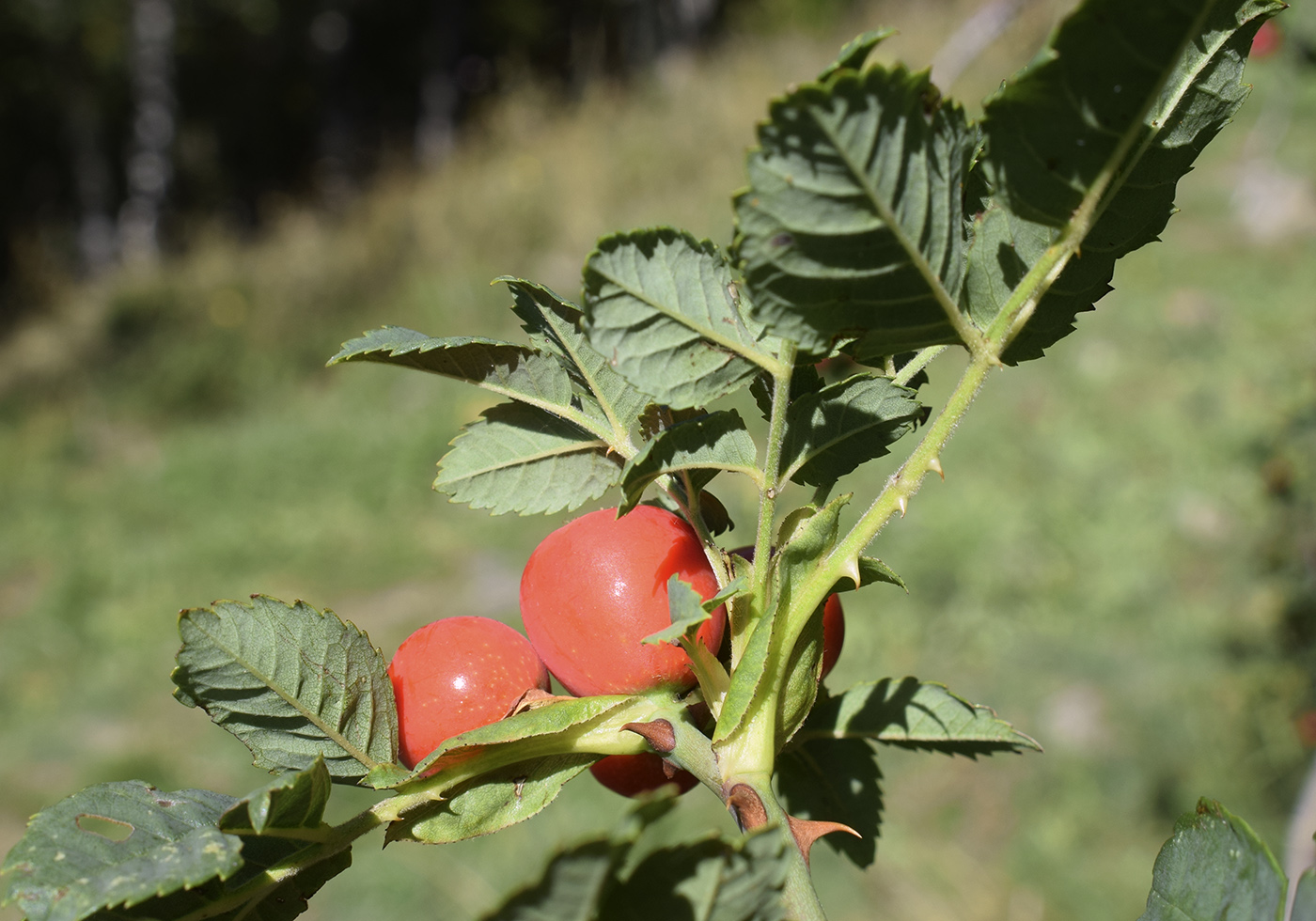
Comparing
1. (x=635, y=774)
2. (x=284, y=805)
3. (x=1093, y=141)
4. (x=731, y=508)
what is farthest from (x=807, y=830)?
(x=731, y=508)

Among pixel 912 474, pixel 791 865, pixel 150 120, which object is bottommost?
pixel 791 865

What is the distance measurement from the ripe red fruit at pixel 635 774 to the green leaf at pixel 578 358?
22 centimetres

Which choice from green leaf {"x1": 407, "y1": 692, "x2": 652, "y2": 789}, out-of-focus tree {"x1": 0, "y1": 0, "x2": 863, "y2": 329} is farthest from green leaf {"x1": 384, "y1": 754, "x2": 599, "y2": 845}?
out-of-focus tree {"x1": 0, "y1": 0, "x2": 863, "y2": 329}

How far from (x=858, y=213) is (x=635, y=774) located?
0.41m

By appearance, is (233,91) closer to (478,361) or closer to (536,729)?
(478,361)

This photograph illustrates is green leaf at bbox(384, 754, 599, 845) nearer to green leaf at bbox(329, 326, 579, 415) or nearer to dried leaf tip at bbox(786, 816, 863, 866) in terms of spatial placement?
dried leaf tip at bbox(786, 816, 863, 866)

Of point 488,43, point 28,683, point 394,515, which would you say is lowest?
point 394,515

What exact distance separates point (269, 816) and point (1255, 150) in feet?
25.8

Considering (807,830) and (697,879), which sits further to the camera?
(807,830)

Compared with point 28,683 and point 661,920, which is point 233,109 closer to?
point 28,683

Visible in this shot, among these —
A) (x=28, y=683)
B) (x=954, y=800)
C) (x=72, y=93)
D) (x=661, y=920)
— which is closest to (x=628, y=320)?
(x=661, y=920)

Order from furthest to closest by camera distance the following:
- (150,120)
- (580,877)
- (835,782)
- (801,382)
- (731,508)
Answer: (150,120) → (731,508) → (835,782) → (801,382) → (580,877)

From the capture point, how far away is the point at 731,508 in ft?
13.8

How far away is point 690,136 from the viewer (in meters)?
8.35
